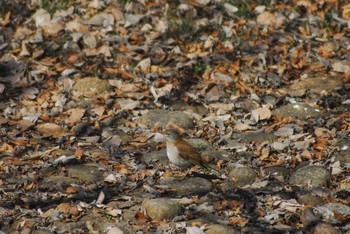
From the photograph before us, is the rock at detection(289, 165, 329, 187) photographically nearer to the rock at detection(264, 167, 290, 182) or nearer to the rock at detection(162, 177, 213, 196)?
the rock at detection(264, 167, 290, 182)

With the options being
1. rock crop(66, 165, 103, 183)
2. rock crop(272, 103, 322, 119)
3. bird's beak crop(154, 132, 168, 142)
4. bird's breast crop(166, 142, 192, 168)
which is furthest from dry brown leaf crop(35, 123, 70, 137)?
rock crop(272, 103, 322, 119)

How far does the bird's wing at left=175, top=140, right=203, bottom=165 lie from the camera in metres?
8.28

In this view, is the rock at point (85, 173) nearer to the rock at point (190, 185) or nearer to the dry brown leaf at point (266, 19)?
the rock at point (190, 185)

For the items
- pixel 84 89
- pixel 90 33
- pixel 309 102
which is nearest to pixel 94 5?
pixel 90 33

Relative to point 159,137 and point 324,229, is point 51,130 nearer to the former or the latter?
point 159,137

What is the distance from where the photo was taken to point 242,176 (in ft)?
27.4

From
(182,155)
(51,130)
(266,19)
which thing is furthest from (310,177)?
(266,19)

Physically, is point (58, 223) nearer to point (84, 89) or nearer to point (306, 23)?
point (84, 89)

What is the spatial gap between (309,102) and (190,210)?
376 cm

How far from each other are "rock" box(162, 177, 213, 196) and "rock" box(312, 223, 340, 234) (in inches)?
57.5

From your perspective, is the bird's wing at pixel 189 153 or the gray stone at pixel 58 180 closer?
the gray stone at pixel 58 180

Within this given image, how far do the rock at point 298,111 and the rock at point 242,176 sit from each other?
2.02 metres

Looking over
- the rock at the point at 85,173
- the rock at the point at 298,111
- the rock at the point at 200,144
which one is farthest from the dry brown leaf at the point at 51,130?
the rock at the point at 298,111

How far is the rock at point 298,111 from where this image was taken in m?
10.2
